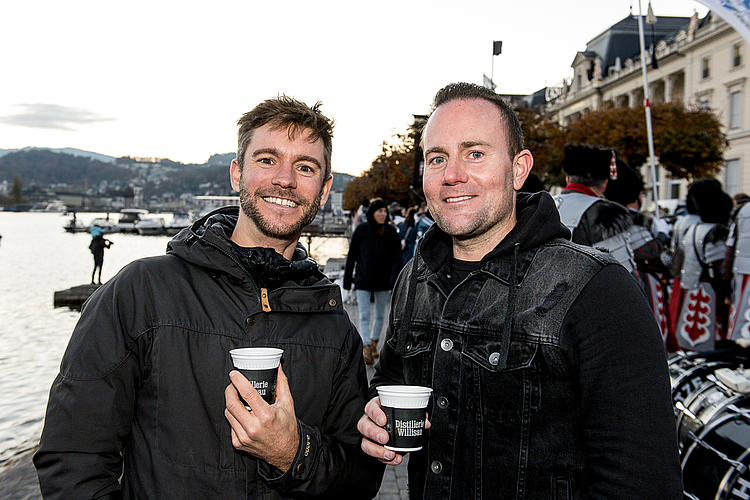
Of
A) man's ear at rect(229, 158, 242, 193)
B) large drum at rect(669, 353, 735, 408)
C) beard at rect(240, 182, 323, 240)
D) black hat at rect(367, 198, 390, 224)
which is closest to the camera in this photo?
beard at rect(240, 182, 323, 240)

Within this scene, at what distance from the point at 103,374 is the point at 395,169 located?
25.2 meters

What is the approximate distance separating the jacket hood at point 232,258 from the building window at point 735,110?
4807cm

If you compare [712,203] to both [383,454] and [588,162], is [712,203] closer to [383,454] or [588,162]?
[588,162]

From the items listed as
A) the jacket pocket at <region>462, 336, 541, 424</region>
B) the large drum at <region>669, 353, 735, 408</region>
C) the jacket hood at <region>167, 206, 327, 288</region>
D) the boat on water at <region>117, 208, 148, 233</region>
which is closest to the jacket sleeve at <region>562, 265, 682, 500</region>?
the jacket pocket at <region>462, 336, 541, 424</region>

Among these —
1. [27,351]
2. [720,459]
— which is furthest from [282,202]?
[27,351]

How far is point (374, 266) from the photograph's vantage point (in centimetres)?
823

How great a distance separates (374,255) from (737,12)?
5322 mm

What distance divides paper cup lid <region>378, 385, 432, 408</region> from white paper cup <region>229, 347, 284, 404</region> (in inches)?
15.3

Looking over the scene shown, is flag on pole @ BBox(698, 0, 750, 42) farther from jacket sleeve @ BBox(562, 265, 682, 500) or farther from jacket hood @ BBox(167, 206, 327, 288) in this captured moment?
jacket hood @ BBox(167, 206, 327, 288)

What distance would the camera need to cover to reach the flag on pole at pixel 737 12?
4.00 metres

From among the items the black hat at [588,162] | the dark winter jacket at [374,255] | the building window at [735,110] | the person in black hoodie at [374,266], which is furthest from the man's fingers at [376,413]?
the building window at [735,110]

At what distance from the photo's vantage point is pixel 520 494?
184cm

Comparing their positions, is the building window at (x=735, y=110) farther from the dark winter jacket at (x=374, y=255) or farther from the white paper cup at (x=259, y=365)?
the white paper cup at (x=259, y=365)

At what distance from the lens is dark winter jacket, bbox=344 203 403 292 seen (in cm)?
824
